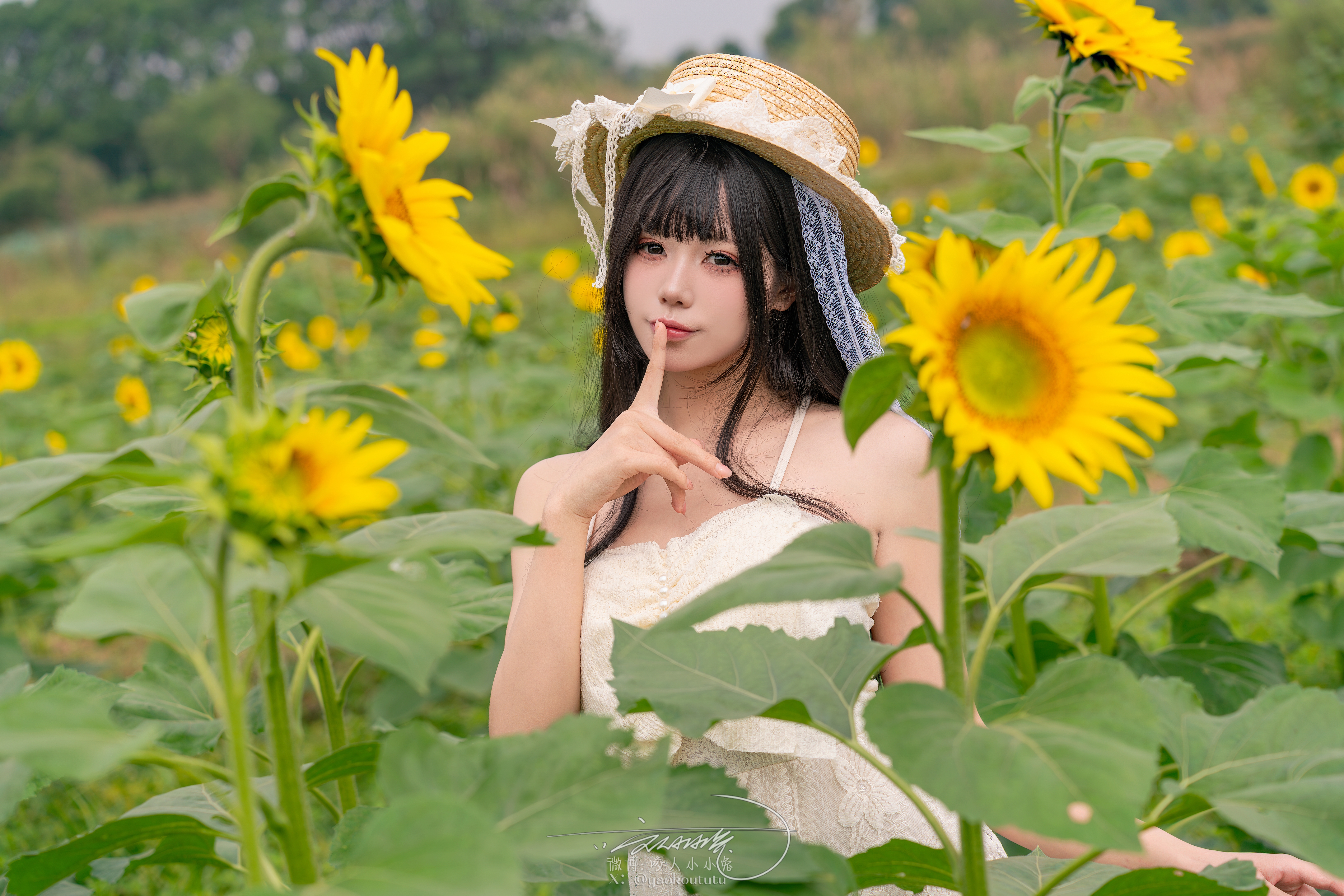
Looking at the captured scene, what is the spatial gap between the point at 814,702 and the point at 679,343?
2.13 ft

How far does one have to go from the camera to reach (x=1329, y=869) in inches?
24.5

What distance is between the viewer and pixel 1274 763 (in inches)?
29.0

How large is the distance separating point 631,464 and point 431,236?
0.47 m

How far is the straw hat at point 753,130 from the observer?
1347mm

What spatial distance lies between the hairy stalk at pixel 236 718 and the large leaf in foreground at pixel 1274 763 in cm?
59

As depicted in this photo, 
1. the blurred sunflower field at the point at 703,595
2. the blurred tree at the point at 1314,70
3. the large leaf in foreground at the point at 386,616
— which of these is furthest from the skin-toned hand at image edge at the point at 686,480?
the blurred tree at the point at 1314,70

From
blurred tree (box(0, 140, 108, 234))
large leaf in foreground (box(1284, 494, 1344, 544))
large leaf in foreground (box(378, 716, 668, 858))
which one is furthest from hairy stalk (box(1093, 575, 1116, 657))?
blurred tree (box(0, 140, 108, 234))

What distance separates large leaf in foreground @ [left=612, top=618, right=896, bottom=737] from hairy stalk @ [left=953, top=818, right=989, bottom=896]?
100 mm

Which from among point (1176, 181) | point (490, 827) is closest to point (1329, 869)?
point (490, 827)

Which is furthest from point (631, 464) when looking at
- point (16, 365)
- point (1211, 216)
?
point (16, 365)

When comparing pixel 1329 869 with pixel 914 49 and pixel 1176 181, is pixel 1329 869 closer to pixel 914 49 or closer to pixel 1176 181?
pixel 1176 181

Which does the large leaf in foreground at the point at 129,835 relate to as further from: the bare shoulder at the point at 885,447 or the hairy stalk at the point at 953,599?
the bare shoulder at the point at 885,447

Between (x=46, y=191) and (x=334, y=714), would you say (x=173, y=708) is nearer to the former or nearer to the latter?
(x=334, y=714)

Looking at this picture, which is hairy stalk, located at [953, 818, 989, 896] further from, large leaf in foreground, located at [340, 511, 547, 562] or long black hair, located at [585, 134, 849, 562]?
long black hair, located at [585, 134, 849, 562]
